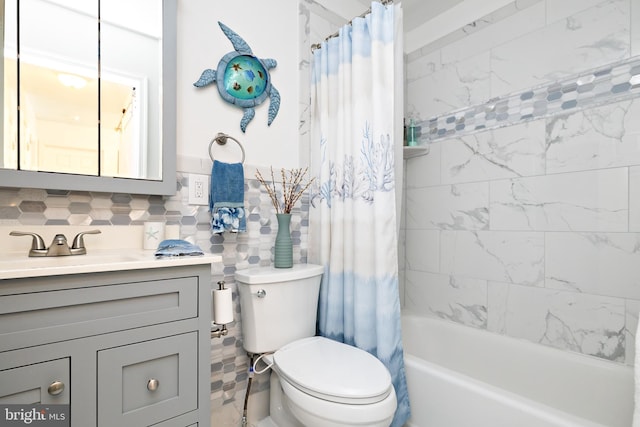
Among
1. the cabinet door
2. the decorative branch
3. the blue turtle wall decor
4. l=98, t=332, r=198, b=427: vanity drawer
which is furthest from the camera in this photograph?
the decorative branch

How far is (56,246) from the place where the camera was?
1.10m

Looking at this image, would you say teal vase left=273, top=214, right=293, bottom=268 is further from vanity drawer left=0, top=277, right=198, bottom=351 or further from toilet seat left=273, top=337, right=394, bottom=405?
vanity drawer left=0, top=277, right=198, bottom=351

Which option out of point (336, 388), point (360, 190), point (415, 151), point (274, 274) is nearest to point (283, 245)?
point (274, 274)

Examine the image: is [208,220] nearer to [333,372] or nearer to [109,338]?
[109,338]

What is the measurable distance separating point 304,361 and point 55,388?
2.69 feet

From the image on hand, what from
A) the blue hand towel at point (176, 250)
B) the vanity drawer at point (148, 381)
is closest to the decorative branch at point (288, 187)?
the blue hand towel at point (176, 250)

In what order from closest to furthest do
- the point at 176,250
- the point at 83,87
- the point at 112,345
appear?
the point at 112,345
the point at 176,250
the point at 83,87

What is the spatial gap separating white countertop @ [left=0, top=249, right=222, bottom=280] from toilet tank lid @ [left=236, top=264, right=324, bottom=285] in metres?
0.41

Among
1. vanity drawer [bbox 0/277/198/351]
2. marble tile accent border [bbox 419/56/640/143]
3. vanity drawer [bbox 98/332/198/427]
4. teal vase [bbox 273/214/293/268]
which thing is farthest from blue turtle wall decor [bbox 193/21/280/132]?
marble tile accent border [bbox 419/56/640/143]

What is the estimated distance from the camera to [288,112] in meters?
1.86

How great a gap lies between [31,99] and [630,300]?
259 centimetres

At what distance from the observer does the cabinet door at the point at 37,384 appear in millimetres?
762

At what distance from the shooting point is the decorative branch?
1.75m

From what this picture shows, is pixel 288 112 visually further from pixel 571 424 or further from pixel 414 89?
pixel 571 424
